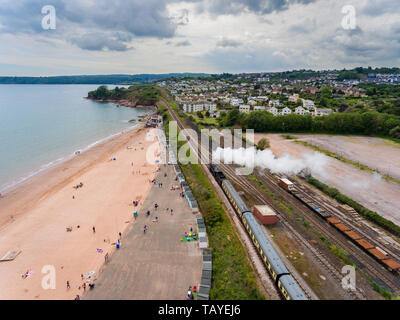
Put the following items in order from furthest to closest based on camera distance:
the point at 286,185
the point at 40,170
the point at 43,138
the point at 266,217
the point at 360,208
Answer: the point at 43,138
the point at 40,170
the point at 286,185
the point at 360,208
the point at 266,217

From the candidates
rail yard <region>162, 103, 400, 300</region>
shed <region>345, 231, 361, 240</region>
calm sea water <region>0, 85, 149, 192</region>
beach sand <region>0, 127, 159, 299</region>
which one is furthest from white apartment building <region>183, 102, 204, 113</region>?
shed <region>345, 231, 361, 240</region>

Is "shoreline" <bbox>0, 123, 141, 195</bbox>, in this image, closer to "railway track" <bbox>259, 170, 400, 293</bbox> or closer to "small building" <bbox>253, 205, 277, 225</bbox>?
"small building" <bbox>253, 205, 277, 225</bbox>

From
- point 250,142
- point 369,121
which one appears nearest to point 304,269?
point 250,142

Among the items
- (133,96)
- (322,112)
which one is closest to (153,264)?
(322,112)

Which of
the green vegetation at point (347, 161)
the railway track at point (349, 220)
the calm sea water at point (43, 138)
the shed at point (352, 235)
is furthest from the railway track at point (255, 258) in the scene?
the calm sea water at point (43, 138)

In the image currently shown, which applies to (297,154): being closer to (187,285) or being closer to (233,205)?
(233,205)

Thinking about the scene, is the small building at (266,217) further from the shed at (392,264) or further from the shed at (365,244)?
the shed at (392,264)

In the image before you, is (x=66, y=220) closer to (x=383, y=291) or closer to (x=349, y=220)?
(x=383, y=291)
